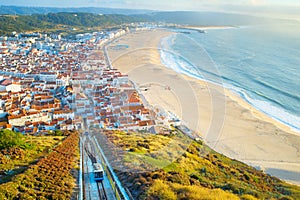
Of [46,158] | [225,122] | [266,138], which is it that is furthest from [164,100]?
[46,158]

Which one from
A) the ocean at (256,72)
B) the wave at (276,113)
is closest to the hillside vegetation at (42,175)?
the wave at (276,113)

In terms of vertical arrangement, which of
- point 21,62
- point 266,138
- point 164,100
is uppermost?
point 21,62

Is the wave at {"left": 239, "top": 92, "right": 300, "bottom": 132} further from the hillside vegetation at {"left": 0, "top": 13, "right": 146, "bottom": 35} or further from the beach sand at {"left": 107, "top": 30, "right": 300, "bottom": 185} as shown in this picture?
the hillside vegetation at {"left": 0, "top": 13, "right": 146, "bottom": 35}

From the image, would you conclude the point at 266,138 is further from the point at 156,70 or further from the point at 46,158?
the point at 156,70

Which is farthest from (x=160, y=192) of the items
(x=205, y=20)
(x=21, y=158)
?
(x=205, y=20)

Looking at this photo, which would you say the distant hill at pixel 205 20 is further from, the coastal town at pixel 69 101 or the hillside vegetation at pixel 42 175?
the hillside vegetation at pixel 42 175

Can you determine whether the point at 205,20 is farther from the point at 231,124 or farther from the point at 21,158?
the point at 21,158
